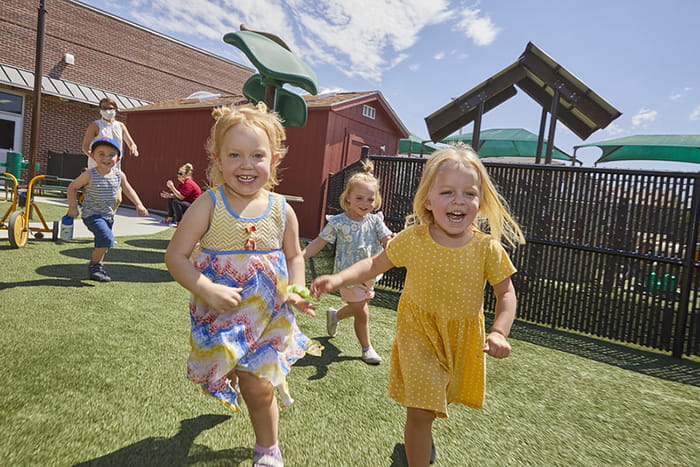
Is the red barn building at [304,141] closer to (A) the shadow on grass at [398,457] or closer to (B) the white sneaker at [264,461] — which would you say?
(A) the shadow on grass at [398,457]

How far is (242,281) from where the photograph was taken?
6.08 feet

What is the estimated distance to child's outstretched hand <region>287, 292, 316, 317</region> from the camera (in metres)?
1.77

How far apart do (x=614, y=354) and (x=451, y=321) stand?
3295mm

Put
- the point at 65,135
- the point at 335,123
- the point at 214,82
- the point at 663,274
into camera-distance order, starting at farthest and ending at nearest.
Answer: the point at 214,82, the point at 65,135, the point at 335,123, the point at 663,274

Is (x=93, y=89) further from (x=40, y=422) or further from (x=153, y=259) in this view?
(x=40, y=422)

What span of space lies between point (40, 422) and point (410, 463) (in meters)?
1.77

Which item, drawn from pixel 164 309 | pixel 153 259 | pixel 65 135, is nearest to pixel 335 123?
pixel 153 259

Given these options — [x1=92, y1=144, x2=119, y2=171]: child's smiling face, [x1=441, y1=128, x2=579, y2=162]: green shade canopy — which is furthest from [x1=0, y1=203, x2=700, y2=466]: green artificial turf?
[x1=441, y1=128, x2=579, y2=162]: green shade canopy

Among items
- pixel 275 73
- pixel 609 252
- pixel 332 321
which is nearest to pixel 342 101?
pixel 275 73

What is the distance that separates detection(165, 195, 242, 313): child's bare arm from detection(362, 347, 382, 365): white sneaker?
6.08 ft

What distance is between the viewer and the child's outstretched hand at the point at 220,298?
5.49 ft

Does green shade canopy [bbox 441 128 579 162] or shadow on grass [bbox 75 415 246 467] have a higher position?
green shade canopy [bbox 441 128 579 162]

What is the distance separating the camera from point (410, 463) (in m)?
1.84

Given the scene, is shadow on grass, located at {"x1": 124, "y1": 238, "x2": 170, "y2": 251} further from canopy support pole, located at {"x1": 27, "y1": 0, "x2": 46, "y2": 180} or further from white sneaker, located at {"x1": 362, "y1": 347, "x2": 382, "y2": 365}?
white sneaker, located at {"x1": 362, "y1": 347, "x2": 382, "y2": 365}
